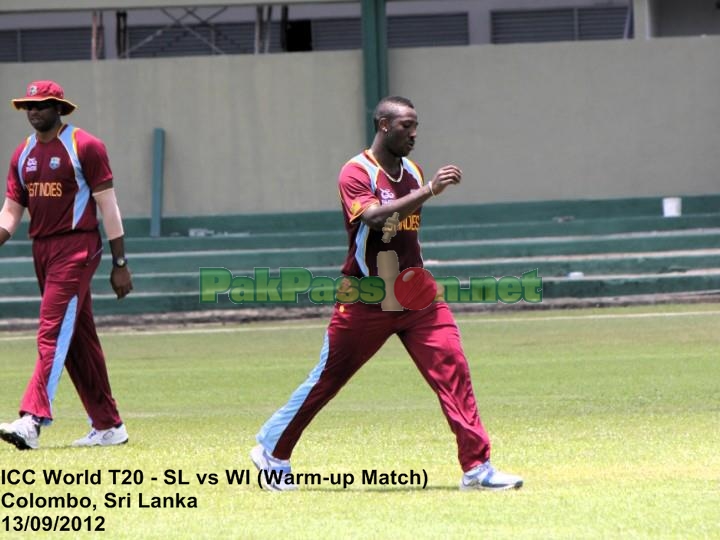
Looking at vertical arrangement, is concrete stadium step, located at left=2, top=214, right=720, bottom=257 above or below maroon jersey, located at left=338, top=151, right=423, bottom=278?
below

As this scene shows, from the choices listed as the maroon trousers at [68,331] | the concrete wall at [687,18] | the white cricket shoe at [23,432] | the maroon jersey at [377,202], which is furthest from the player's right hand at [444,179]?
the concrete wall at [687,18]

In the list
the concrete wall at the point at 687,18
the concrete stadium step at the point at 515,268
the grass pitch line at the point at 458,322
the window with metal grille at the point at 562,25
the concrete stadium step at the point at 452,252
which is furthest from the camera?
the window with metal grille at the point at 562,25

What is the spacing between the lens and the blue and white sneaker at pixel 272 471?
25.5ft

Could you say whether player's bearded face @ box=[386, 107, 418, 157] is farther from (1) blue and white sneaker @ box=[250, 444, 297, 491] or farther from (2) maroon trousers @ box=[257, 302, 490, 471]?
(1) blue and white sneaker @ box=[250, 444, 297, 491]

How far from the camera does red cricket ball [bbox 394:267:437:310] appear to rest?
771 cm

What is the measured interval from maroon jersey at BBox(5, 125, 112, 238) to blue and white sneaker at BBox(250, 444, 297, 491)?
2.16 metres

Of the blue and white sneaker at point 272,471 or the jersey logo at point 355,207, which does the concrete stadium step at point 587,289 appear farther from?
the jersey logo at point 355,207

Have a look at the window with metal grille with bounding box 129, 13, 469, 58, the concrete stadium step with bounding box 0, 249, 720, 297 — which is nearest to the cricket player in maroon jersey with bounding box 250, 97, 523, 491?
the concrete stadium step with bounding box 0, 249, 720, 297

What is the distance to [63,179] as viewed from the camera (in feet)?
30.6

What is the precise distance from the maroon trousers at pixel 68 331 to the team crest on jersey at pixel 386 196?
2.44 m

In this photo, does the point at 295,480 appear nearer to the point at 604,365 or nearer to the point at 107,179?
the point at 107,179

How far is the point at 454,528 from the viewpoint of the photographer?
6.55 meters

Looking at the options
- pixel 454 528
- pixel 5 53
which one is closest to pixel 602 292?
pixel 454 528

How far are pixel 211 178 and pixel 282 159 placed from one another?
3.58 ft
